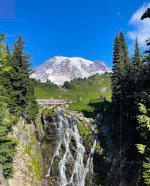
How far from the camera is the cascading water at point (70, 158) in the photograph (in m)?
22.3

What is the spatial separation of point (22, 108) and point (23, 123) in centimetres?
274

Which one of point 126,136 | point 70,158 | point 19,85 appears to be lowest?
point 70,158

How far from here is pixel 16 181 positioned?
1847cm

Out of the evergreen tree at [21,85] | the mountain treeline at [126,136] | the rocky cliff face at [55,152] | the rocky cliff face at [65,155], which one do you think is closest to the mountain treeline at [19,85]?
the evergreen tree at [21,85]

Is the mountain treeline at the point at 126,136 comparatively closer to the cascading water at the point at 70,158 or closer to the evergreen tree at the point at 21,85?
the cascading water at the point at 70,158

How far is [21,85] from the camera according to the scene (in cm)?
2608

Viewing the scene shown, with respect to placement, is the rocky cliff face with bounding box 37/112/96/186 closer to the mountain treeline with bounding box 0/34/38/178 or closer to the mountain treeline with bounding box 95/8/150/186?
the mountain treeline with bounding box 95/8/150/186

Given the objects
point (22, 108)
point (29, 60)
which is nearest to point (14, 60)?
point (29, 60)

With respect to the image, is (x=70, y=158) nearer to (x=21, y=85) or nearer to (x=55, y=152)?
(x=55, y=152)

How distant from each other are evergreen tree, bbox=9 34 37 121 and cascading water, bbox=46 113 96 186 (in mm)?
6187

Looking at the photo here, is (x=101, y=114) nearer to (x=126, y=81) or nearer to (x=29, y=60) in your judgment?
(x=126, y=81)

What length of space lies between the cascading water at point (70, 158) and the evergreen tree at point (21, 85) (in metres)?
6.19

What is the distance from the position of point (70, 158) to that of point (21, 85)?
49.1 feet

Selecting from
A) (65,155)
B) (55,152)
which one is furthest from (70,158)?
(55,152)
